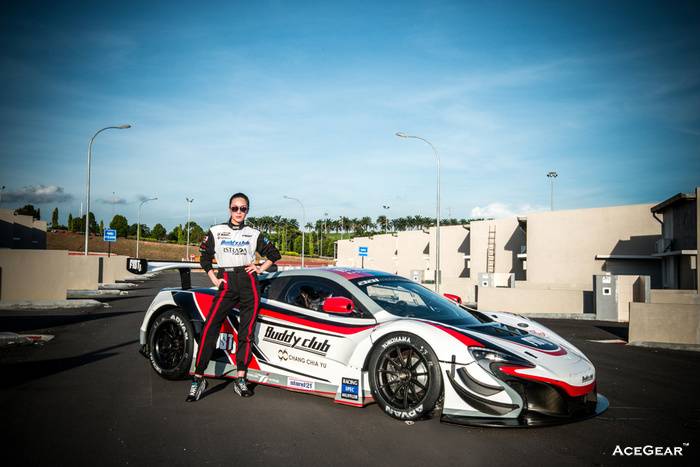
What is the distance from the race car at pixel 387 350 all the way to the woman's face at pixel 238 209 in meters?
0.78

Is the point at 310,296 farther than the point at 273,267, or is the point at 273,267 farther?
the point at 273,267

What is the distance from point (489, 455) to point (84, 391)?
14.3 feet

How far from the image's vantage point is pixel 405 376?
477cm

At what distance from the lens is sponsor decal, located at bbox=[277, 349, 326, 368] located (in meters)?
5.30

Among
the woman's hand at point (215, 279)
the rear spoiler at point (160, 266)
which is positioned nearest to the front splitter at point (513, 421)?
the woman's hand at point (215, 279)

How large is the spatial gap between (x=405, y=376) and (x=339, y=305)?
90cm

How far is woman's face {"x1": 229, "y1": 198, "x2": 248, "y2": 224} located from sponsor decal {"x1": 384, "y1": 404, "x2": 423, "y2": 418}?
258 centimetres

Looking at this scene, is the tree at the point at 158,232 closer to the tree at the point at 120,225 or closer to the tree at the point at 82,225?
the tree at the point at 120,225

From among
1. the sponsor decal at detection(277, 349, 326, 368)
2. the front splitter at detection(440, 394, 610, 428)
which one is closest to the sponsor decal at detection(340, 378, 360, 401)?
the sponsor decal at detection(277, 349, 326, 368)

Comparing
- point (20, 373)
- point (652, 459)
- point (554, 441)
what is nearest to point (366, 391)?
point (554, 441)

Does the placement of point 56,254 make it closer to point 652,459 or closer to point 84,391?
point 84,391

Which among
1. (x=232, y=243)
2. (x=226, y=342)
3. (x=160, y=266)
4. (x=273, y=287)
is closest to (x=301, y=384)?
(x=226, y=342)

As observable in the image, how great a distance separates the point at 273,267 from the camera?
6.22 metres
